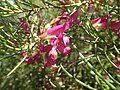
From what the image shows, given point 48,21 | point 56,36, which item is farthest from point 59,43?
point 48,21

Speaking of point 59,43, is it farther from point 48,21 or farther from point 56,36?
point 48,21

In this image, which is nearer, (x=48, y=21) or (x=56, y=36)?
(x=56, y=36)

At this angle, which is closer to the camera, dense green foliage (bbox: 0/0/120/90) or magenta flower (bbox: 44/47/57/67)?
dense green foliage (bbox: 0/0/120/90)

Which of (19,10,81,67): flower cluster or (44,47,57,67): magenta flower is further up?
(19,10,81,67): flower cluster

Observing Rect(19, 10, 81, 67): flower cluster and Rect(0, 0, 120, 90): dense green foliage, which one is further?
Rect(19, 10, 81, 67): flower cluster

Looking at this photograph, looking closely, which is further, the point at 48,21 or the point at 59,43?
the point at 48,21

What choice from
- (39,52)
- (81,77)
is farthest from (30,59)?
(81,77)

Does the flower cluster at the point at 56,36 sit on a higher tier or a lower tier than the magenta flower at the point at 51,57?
higher

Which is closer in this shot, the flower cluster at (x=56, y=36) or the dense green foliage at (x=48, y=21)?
the dense green foliage at (x=48, y=21)

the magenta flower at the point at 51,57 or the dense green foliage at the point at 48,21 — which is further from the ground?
the dense green foliage at the point at 48,21

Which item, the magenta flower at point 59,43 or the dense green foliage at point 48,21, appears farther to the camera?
the magenta flower at point 59,43

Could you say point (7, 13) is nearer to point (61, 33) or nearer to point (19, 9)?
point (19, 9)

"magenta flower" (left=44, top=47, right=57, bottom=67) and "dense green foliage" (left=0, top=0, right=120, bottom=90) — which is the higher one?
"dense green foliage" (left=0, top=0, right=120, bottom=90)
